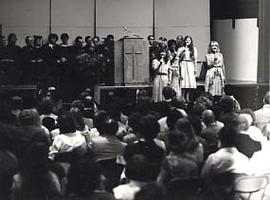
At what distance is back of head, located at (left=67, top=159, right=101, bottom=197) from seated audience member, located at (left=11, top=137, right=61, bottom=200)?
128 mm

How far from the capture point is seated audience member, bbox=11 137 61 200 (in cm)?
465

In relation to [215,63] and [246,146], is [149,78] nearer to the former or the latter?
[215,63]

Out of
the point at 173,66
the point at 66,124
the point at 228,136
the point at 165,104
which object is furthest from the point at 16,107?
the point at 173,66

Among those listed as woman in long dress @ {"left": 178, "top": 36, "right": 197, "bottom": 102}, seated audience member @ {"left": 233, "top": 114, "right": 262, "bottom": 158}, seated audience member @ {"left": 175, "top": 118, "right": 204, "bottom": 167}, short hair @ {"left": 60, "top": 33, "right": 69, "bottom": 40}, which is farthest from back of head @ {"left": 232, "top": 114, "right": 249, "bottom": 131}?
short hair @ {"left": 60, "top": 33, "right": 69, "bottom": 40}

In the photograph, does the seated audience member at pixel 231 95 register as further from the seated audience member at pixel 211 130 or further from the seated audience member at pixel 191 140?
the seated audience member at pixel 191 140

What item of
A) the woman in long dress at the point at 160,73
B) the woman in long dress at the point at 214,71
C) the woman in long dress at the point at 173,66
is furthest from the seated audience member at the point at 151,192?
the woman in long dress at the point at 173,66

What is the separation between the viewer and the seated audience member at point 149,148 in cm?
486

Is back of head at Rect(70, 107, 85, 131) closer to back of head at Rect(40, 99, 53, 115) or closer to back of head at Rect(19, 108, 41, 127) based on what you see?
back of head at Rect(40, 99, 53, 115)

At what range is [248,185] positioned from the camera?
491 cm

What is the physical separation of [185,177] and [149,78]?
2.91 metres

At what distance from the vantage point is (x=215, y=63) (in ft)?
29.7

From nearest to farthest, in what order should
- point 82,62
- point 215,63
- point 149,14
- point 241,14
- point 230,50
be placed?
point 241,14 < point 230,50 < point 82,62 < point 215,63 < point 149,14

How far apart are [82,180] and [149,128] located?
88cm

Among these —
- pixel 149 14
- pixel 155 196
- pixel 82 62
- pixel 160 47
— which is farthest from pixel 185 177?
pixel 149 14
